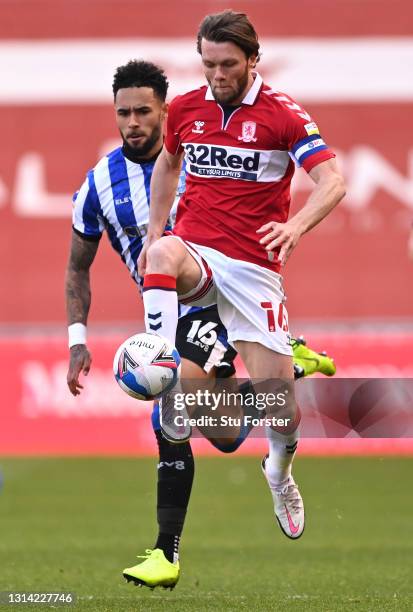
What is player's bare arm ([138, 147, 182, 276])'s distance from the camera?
256 inches

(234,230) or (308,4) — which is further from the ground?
(308,4)

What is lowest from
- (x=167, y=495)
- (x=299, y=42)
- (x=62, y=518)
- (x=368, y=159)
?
(x=62, y=518)

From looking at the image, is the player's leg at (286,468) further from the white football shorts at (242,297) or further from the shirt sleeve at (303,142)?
the shirt sleeve at (303,142)

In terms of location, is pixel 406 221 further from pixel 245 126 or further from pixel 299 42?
pixel 245 126

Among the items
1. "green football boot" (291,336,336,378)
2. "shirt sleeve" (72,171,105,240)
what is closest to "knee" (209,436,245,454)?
"green football boot" (291,336,336,378)

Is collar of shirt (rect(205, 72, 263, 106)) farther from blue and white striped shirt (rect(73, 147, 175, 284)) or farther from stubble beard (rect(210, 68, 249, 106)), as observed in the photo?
blue and white striped shirt (rect(73, 147, 175, 284))

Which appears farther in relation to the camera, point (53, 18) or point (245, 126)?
point (53, 18)

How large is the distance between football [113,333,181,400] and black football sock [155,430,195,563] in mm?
712

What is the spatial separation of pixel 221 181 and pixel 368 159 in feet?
37.6

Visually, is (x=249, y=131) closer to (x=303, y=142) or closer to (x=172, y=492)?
(x=303, y=142)

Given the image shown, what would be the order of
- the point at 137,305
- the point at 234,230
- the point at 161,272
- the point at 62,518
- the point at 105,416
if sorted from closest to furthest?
1. the point at 161,272
2. the point at 234,230
3. the point at 62,518
4. the point at 105,416
5. the point at 137,305

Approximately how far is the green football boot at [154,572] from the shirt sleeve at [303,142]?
1994 millimetres

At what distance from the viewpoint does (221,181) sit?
6344mm

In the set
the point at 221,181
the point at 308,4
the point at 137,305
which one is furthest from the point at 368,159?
the point at 221,181
